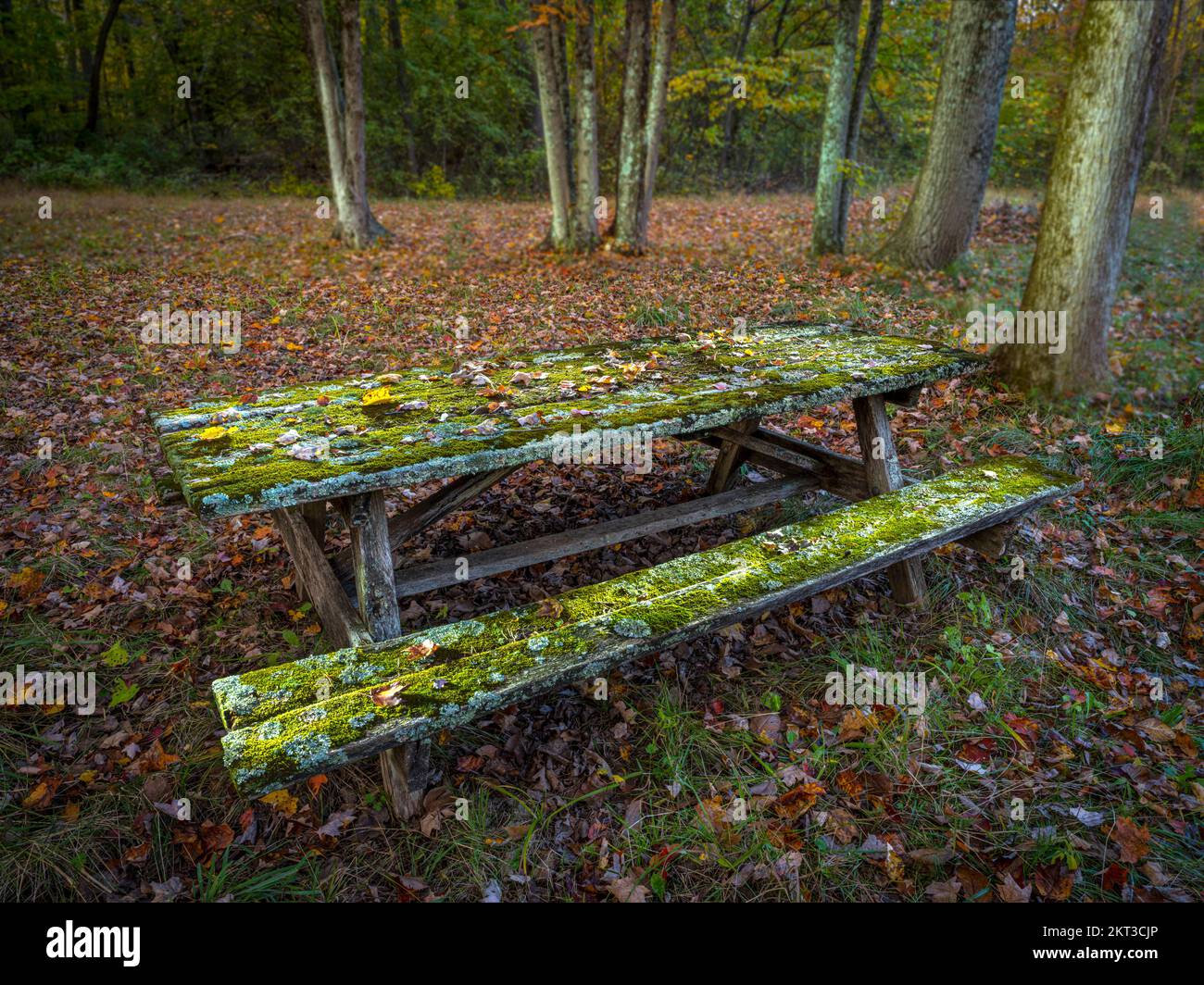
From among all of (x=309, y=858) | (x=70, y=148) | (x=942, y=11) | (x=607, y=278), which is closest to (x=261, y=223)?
(x=607, y=278)

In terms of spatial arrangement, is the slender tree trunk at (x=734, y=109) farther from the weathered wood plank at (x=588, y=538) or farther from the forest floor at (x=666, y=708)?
the weathered wood plank at (x=588, y=538)

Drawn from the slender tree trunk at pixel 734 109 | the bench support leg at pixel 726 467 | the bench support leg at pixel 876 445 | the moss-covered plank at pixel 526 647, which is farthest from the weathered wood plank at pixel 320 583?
the slender tree trunk at pixel 734 109

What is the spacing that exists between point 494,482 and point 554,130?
8.90 meters

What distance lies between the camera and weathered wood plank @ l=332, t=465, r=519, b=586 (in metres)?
3.37

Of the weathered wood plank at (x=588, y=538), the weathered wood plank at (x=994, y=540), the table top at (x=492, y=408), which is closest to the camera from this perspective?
the table top at (x=492, y=408)

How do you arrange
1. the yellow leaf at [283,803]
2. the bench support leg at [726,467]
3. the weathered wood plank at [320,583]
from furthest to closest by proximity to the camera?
the bench support leg at [726,467]
the weathered wood plank at [320,583]
the yellow leaf at [283,803]

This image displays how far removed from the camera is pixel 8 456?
5176mm

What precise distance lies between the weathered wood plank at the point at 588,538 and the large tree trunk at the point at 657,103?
761 centimetres

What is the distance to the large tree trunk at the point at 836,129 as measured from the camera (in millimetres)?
9664

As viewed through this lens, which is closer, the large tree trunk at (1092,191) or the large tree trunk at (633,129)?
the large tree trunk at (1092,191)

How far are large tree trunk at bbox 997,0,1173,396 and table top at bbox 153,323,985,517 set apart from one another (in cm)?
190

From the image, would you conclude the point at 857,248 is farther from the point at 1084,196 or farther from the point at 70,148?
the point at 70,148

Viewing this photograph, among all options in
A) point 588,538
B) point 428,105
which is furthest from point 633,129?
point 428,105

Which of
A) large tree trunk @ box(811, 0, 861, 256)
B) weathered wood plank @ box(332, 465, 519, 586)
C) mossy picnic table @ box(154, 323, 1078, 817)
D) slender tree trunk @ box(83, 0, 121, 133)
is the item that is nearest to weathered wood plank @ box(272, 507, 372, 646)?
mossy picnic table @ box(154, 323, 1078, 817)
